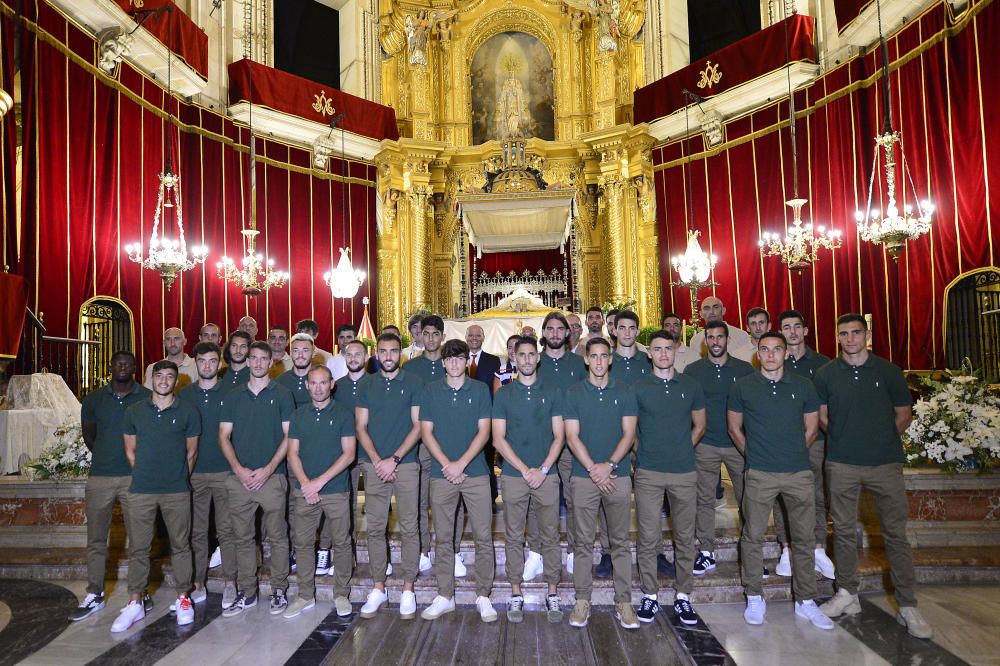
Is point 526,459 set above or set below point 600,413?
below

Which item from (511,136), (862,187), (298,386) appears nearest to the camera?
(298,386)

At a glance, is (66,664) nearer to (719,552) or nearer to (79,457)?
(79,457)

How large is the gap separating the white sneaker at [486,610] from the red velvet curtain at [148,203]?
6500 mm

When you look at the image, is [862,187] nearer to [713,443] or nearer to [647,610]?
[713,443]

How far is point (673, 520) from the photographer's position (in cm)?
379

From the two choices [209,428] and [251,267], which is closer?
[209,428]

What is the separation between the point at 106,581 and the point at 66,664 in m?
1.37

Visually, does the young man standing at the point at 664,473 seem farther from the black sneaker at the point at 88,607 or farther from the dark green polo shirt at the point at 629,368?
the black sneaker at the point at 88,607

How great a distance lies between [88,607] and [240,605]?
988 mm

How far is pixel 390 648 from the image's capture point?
3443 mm

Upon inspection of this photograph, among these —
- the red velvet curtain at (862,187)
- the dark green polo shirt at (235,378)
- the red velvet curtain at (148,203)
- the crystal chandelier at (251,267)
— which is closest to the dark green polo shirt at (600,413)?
the dark green polo shirt at (235,378)

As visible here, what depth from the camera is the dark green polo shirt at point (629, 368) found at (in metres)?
4.25

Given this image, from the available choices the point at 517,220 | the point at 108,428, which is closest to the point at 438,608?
the point at 108,428

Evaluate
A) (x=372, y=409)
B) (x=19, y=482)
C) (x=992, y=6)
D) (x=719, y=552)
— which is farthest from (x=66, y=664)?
(x=992, y=6)
